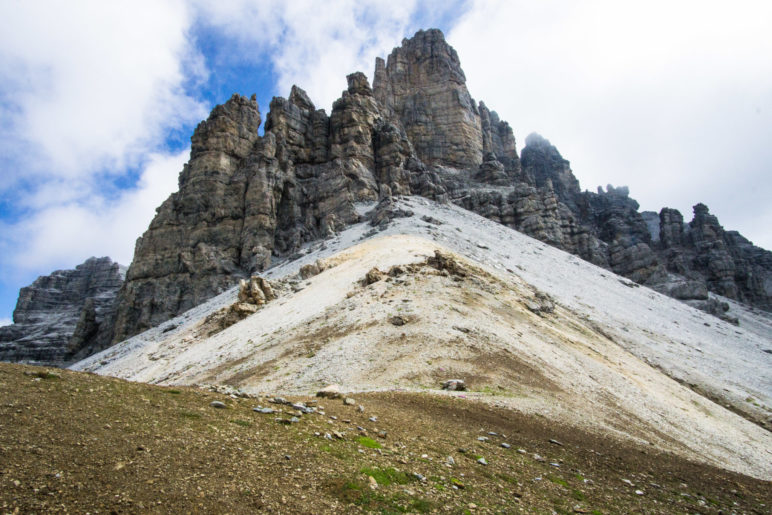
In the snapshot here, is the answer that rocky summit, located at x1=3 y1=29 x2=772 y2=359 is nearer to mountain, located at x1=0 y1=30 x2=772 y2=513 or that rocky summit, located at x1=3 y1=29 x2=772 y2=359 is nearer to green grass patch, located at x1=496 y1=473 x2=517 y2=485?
mountain, located at x1=0 y1=30 x2=772 y2=513

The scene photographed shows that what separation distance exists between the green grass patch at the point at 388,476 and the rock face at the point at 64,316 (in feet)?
245

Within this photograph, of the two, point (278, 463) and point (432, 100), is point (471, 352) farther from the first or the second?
point (432, 100)

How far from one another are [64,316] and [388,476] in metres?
117

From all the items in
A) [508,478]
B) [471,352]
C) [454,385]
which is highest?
[471,352]

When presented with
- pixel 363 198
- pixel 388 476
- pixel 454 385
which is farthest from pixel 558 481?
pixel 363 198

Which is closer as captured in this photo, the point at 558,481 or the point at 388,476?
the point at 388,476

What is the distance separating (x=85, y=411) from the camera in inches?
282

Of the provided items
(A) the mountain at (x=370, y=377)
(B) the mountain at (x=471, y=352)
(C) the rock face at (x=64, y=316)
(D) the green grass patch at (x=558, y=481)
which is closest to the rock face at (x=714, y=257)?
(A) the mountain at (x=370, y=377)

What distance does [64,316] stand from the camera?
94.9 meters

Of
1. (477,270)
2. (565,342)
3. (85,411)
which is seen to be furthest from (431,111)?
(85,411)

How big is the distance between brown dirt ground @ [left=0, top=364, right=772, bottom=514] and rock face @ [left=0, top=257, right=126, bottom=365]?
71.5 m

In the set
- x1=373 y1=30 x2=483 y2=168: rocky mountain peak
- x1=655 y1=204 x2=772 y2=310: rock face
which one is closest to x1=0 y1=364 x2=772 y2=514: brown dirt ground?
x1=373 y1=30 x2=483 y2=168: rocky mountain peak

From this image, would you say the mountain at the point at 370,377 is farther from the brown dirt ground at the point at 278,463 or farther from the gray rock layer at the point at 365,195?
the gray rock layer at the point at 365,195

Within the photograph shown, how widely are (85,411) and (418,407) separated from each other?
8.30 m
